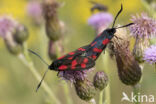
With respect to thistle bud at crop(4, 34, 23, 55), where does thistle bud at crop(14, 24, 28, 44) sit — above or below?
above

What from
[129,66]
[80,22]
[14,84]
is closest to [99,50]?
[129,66]

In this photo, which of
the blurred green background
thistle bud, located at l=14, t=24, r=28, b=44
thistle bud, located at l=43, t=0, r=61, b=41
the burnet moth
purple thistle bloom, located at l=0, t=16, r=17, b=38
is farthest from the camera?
the blurred green background

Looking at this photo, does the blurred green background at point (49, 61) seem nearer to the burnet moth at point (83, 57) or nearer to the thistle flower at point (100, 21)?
the thistle flower at point (100, 21)

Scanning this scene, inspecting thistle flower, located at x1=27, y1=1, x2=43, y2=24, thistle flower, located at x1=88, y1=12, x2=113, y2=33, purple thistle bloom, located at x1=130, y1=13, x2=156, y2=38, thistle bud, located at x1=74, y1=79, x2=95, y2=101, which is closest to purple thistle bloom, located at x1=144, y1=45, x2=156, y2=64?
purple thistle bloom, located at x1=130, y1=13, x2=156, y2=38

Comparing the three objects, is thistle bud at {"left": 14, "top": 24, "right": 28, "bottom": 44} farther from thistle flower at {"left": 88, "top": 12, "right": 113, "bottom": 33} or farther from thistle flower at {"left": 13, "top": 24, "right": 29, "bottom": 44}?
thistle flower at {"left": 88, "top": 12, "right": 113, "bottom": 33}

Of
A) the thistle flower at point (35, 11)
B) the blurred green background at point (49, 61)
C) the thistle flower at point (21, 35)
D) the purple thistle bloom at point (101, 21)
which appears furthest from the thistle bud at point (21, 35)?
the thistle flower at point (35, 11)

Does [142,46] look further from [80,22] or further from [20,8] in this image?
[20,8]

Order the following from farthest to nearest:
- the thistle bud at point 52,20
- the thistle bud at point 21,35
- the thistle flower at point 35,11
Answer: the thistle flower at point 35,11 < the thistle bud at point 21,35 < the thistle bud at point 52,20
